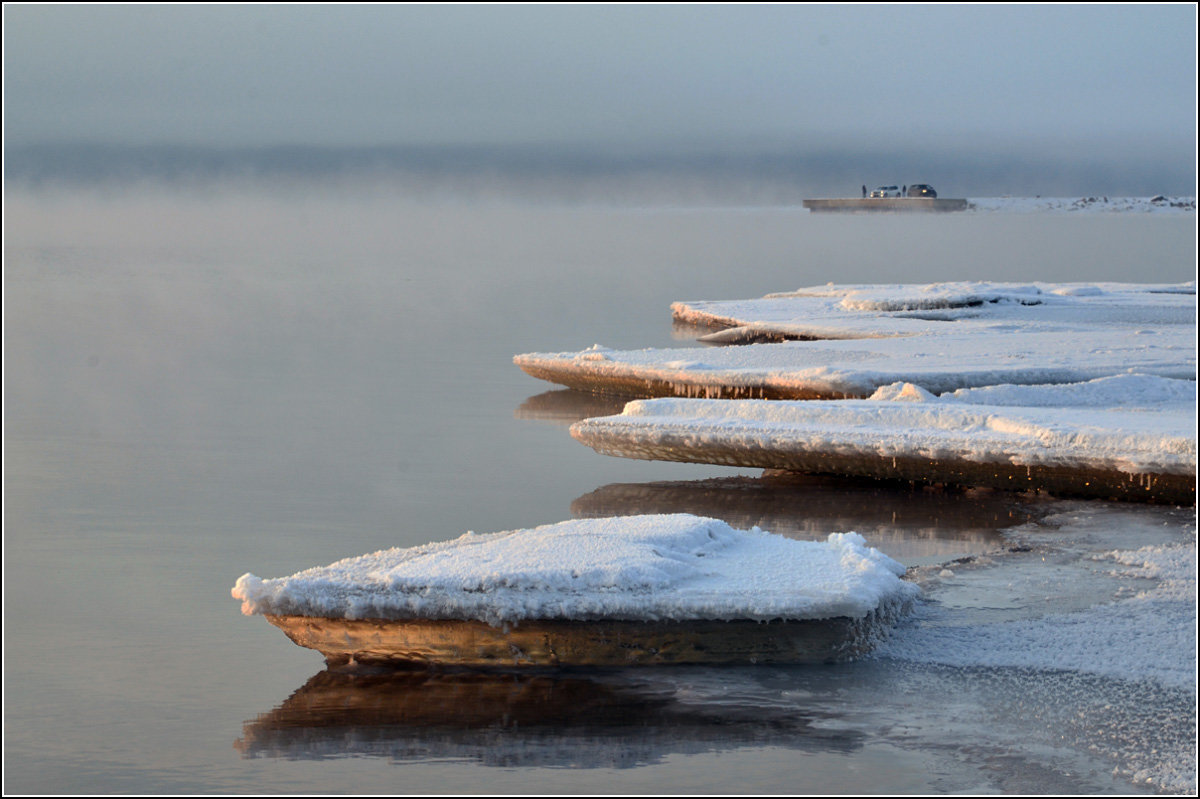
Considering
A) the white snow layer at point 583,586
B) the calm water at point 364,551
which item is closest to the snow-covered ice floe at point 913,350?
the calm water at point 364,551

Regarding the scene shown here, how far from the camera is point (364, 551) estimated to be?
7.66m

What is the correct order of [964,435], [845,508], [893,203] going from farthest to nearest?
[893,203] < [964,435] < [845,508]

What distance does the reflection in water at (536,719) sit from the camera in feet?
16.2

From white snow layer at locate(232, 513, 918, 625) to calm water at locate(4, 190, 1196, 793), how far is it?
0.89ft

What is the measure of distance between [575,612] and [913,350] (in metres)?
8.12

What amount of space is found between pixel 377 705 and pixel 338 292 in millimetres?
21864

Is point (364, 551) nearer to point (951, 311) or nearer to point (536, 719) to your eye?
point (536, 719)

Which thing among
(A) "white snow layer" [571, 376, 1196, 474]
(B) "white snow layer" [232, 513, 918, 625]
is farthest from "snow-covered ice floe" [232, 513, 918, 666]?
(A) "white snow layer" [571, 376, 1196, 474]

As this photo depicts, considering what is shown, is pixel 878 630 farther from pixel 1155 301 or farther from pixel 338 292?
pixel 338 292

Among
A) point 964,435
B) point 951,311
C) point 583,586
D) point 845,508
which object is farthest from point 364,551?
point 951,311

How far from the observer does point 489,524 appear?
845 centimetres

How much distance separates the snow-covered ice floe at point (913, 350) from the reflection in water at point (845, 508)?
1.94m

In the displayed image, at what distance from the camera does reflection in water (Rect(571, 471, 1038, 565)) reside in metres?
7.72

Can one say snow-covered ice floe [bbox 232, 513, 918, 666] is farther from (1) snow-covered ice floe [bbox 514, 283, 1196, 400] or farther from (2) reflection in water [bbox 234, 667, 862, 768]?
(1) snow-covered ice floe [bbox 514, 283, 1196, 400]
